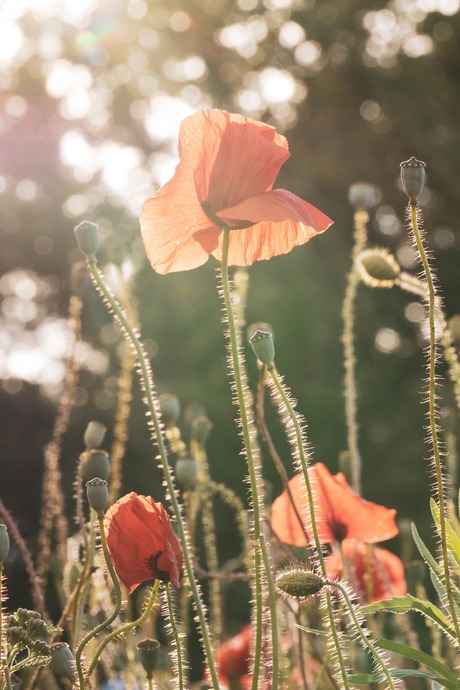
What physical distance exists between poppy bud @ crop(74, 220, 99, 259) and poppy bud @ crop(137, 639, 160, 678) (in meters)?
0.37

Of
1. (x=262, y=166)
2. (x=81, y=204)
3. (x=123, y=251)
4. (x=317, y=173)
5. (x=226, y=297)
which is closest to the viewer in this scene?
(x=226, y=297)

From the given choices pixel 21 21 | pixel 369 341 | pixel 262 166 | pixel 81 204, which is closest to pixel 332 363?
pixel 369 341

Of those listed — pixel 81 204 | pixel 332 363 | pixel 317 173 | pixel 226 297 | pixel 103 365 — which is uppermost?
pixel 81 204

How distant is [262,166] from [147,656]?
520 mm

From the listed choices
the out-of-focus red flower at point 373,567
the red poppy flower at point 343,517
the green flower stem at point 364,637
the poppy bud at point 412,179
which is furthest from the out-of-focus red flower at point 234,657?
the poppy bud at point 412,179

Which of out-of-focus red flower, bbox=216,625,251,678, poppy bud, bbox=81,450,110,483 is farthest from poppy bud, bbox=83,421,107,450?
out-of-focus red flower, bbox=216,625,251,678

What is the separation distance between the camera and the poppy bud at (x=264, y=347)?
888 mm

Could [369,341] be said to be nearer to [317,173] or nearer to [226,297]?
[317,173]

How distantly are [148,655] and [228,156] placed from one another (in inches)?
20.5

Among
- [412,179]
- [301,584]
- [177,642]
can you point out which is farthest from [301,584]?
[412,179]

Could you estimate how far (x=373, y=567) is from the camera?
1.44m

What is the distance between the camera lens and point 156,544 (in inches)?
34.7

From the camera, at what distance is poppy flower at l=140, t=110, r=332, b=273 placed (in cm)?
96

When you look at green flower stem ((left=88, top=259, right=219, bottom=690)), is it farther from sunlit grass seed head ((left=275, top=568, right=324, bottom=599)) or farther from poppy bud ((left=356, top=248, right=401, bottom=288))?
poppy bud ((left=356, top=248, right=401, bottom=288))
